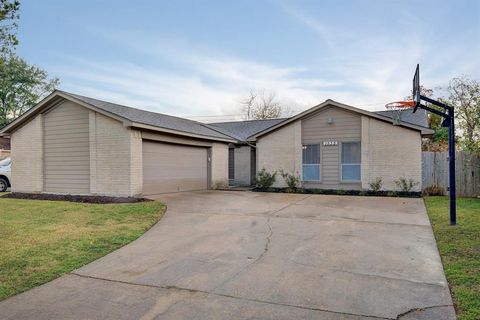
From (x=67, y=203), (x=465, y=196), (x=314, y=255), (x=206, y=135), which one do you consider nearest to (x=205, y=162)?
(x=206, y=135)

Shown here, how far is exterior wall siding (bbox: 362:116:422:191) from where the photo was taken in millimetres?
15078

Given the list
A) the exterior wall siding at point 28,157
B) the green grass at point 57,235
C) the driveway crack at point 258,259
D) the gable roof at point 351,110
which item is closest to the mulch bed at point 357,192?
the gable roof at point 351,110

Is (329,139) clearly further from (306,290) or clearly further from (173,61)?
(306,290)

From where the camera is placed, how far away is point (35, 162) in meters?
15.2

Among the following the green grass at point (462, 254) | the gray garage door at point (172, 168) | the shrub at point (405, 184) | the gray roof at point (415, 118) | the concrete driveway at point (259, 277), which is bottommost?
the concrete driveway at point (259, 277)

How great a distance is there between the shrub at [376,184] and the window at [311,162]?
242cm

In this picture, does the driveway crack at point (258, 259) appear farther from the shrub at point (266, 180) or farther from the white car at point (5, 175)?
the white car at point (5, 175)

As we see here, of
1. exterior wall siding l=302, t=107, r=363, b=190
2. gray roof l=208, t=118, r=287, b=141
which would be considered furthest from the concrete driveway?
gray roof l=208, t=118, r=287, b=141

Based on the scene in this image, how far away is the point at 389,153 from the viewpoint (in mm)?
15531

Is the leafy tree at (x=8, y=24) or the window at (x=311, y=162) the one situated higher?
the leafy tree at (x=8, y=24)

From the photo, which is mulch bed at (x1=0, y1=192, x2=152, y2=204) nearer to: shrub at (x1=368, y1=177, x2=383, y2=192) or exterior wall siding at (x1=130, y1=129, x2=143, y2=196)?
exterior wall siding at (x1=130, y1=129, x2=143, y2=196)

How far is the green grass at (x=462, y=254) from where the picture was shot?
13.0 feet

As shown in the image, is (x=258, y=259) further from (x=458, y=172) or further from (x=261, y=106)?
(x=261, y=106)

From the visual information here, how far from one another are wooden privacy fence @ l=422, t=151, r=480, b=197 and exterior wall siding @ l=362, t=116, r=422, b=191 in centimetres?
87
